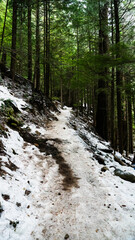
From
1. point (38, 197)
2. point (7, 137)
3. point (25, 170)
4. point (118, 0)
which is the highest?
point (118, 0)

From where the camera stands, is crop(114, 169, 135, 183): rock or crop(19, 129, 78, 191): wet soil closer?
crop(19, 129, 78, 191): wet soil

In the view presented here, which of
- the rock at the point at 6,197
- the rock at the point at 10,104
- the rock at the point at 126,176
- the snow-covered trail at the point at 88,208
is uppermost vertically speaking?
the rock at the point at 10,104

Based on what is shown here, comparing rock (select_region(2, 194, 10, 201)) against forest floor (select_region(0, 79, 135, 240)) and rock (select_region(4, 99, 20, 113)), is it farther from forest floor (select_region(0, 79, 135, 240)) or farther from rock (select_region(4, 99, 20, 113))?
rock (select_region(4, 99, 20, 113))

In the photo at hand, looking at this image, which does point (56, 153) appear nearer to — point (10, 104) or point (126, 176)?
point (126, 176)

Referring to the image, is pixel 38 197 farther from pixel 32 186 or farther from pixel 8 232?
pixel 8 232

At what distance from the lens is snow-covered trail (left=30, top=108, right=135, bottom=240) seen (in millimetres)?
2650

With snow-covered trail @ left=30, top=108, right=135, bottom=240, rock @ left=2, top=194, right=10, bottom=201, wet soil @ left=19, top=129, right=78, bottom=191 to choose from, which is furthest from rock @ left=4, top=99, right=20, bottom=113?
rock @ left=2, top=194, right=10, bottom=201

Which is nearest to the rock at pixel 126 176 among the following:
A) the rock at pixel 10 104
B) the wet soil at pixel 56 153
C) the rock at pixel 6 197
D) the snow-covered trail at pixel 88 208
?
the snow-covered trail at pixel 88 208

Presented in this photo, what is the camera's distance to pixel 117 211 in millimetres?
3271

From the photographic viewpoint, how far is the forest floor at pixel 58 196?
8.63 ft

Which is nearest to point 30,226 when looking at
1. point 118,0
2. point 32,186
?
point 32,186

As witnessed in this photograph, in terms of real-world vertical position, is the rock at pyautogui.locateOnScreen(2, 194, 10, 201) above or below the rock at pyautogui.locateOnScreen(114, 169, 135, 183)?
above

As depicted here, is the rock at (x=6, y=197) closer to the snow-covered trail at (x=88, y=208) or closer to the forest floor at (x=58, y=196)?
the forest floor at (x=58, y=196)

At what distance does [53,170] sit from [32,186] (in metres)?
1.14
